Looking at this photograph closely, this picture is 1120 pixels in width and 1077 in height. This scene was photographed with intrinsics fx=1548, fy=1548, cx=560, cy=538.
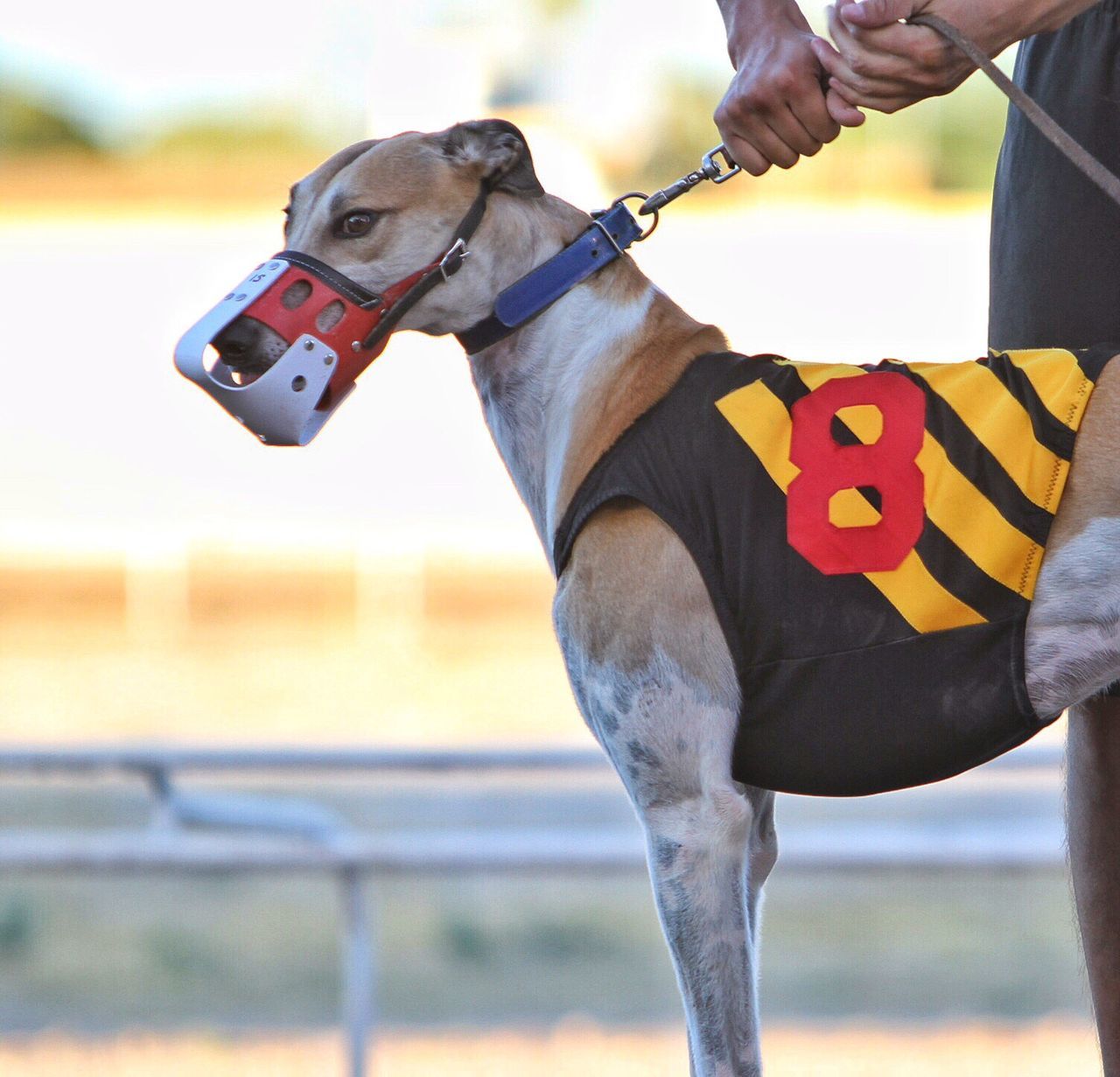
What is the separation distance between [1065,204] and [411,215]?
92 cm

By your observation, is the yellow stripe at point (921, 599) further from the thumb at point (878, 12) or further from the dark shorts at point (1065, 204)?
the thumb at point (878, 12)

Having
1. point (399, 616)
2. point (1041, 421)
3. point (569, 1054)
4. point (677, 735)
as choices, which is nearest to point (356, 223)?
point (677, 735)

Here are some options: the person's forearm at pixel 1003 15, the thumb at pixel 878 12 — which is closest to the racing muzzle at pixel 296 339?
the thumb at pixel 878 12

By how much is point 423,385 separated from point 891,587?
15575mm

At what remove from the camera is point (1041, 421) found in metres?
1.91

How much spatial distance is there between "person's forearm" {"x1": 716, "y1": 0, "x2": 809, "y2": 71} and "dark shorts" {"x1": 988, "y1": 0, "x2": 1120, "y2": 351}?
36 cm

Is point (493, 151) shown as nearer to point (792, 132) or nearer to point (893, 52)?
point (792, 132)

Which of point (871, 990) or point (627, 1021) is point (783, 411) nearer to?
point (627, 1021)

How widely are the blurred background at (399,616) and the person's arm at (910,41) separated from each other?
64.9 inches

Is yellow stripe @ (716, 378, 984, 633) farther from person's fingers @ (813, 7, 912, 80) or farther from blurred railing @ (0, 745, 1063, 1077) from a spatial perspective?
blurred railing @ (0, 745, 1063, 1077)

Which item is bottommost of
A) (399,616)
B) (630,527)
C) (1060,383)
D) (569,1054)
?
(569,1054)

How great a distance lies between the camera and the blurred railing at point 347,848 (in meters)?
3.10

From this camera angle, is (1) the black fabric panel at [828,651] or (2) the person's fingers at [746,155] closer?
(1) the black fabric panel at [828,651]

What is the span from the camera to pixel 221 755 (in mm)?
3275
